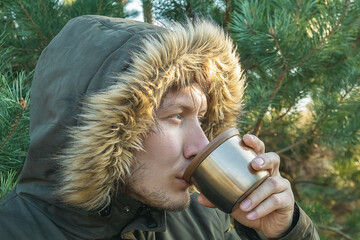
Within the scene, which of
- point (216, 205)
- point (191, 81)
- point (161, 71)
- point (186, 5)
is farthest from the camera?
point (186, 5)

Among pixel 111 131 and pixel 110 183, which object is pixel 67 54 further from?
pixel 110 183

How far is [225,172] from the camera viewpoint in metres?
1.55

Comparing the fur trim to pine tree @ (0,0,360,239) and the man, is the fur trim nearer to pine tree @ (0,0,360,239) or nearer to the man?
the man

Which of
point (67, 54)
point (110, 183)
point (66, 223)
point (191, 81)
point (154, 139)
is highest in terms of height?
point (67, 54)

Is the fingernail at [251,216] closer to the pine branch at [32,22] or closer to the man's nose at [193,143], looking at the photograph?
the man's nose at [193,143]

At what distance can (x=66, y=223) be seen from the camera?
1692mm

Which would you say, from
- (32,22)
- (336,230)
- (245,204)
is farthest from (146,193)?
(336,230)

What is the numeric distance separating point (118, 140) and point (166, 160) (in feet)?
0.62

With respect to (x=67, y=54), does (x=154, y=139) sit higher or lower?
lower

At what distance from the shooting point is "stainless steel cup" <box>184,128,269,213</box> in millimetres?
1542

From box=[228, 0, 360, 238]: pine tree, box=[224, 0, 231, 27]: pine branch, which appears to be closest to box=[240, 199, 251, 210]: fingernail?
box=[228, 0, 360, 238]: pine tree

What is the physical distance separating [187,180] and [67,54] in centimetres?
63

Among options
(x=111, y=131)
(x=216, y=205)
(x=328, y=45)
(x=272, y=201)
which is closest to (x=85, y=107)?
(x=111, y=131)

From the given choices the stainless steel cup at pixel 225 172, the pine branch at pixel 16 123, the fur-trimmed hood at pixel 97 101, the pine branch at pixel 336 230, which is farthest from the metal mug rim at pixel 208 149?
the pine branch at pixel 336 230
